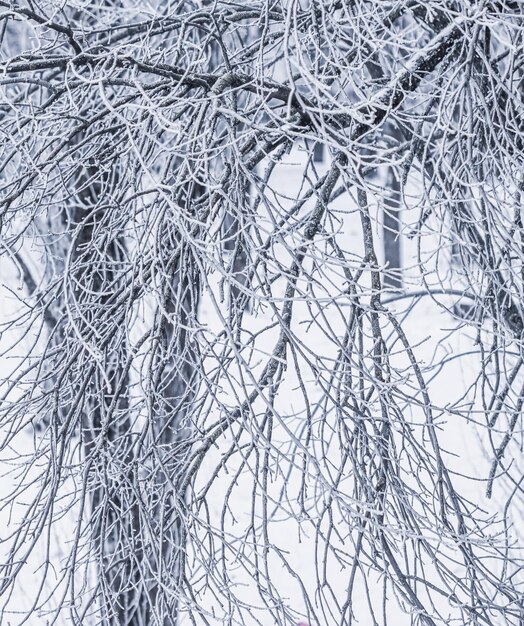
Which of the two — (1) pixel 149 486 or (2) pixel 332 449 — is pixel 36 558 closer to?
(2) pixel 332 449

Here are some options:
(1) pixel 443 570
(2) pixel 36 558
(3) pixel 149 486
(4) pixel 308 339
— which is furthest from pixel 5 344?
(1) pixel 443 570

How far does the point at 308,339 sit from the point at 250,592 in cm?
530

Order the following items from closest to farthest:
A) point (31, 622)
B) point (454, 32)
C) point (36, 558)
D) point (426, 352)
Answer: point (454, 32), point (31, 622), point (36, 558), point (426, 352)

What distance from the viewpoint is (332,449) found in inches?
350

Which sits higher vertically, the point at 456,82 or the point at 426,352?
the point at 426,352

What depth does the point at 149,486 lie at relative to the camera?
2801 millimetres

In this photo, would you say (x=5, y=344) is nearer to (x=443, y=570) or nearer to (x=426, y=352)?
(x=426, y=352)

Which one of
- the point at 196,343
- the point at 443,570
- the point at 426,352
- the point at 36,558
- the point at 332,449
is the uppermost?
the point at 426,352

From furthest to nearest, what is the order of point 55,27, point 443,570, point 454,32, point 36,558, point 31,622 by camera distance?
point 36,558
point 31,622
point 454,32
point 443,570
point 55,27

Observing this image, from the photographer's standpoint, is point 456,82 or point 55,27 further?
point 456,82

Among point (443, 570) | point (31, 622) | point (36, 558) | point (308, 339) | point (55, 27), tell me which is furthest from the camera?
point (308, 339)

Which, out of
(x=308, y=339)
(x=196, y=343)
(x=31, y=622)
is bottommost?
(x=196, y=343)

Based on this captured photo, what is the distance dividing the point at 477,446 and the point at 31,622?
16.6 feet

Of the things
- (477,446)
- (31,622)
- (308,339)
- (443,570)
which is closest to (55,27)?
(443,570)
